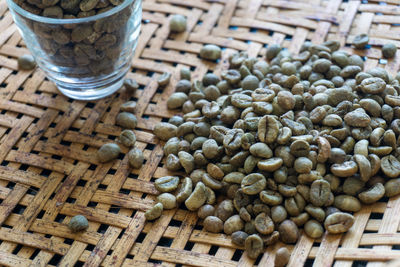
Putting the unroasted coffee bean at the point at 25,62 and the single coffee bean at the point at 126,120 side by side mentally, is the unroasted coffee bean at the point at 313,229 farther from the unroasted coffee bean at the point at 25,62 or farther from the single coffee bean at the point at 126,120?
the unroasted coffee bean at the point at 25,62

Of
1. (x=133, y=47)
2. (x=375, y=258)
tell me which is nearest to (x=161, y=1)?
(x=133, y=47)

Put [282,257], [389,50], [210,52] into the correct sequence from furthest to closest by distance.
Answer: [210,52] < [389,50] < [282,257]

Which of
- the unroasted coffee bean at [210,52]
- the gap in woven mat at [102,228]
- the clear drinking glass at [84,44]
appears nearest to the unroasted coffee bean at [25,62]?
the clear drinking glass at [84,44]

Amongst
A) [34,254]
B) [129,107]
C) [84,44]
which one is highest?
[84,44]

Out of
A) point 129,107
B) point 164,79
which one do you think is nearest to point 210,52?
point 164,79

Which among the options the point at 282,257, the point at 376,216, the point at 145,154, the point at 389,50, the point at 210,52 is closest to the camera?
the point at 282,257

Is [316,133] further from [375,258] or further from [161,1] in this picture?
[161,1]

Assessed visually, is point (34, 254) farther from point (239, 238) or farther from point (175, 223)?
point (239, 238)
